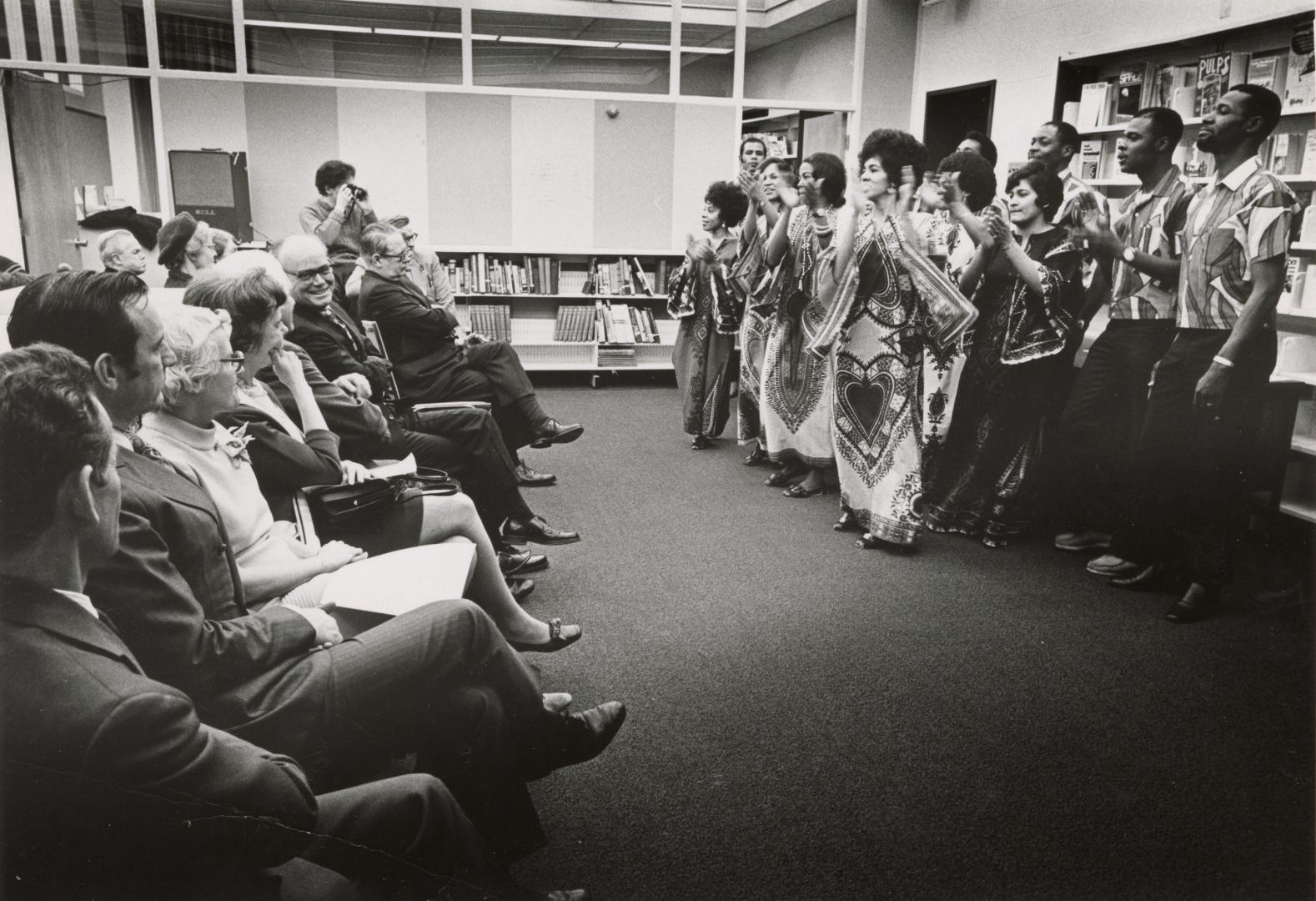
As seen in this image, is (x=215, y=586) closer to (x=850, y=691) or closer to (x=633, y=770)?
(x=633, y=770)

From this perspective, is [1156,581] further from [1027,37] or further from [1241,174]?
[1027,37]

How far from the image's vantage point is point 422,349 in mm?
4207

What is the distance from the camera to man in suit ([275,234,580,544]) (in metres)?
3.35

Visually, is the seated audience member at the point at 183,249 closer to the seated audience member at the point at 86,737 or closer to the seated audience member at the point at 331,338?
the seated audience member at the point at 331,338

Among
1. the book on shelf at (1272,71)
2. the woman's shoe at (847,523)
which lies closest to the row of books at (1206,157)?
the book on shelf at (1272,71)

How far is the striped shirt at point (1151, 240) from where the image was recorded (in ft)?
11.5

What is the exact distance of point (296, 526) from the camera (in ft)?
7.69

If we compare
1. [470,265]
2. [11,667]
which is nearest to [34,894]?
[11,667]

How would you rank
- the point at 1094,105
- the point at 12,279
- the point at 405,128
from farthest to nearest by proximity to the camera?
the point at 405,128
the point at 1094,105
the point at 12,279

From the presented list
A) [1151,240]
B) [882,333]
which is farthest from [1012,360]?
[1151,240]

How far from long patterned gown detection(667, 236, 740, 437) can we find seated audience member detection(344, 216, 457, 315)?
1.34m

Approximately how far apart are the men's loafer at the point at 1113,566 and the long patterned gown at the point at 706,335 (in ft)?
8.06

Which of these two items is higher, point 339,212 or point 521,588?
point 339,212

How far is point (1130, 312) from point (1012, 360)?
0.48 m
